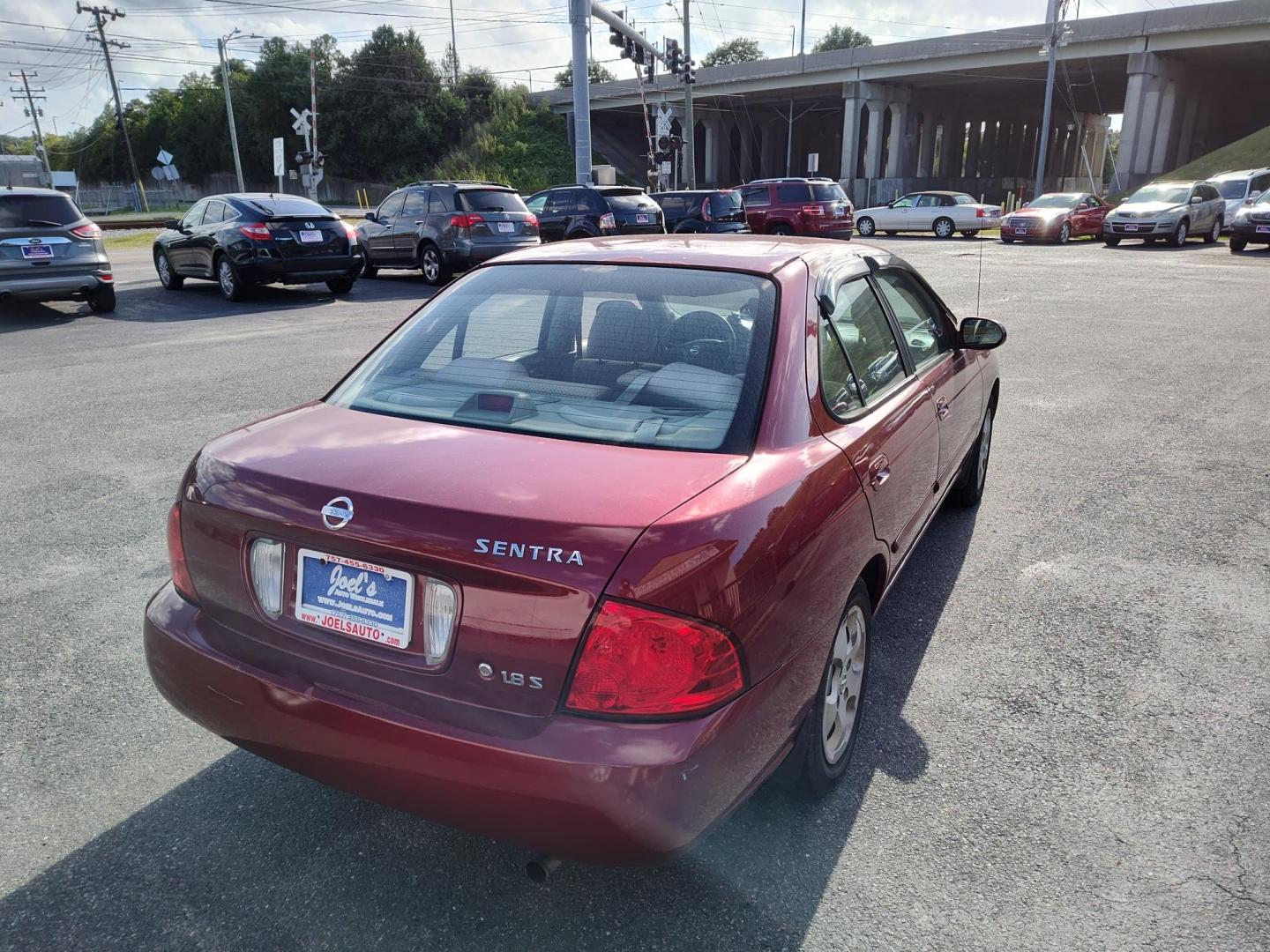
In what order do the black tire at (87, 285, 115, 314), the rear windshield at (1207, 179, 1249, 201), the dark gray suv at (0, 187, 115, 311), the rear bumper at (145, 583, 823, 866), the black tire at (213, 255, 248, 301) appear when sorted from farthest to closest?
the rear windshield at (1207, 179, 1249, 201) < the black tire at (213, 255, 248, 301) < the black tire at (87, 285, 115, 314) < the dark gray suv at (0, 187, 115, 311) < the rear bumper at (145, 583, 823, 866)

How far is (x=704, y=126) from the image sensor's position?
225 ft

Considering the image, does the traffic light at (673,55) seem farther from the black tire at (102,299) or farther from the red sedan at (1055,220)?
the black tire at (102,299)

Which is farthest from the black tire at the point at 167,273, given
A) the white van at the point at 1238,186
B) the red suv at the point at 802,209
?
the white van at the point at 1238,186

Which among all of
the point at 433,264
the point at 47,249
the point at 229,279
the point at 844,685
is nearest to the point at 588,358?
the point at 844,685

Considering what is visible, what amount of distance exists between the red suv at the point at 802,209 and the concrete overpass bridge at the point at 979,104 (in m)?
17.0

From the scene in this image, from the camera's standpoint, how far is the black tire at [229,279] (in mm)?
14039

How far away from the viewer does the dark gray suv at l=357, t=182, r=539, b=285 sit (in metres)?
15.8

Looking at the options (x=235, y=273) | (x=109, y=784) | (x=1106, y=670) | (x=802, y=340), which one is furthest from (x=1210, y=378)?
(x=235, y=273)

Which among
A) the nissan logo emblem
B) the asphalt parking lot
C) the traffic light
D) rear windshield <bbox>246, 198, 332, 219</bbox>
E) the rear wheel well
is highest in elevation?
the traffic light

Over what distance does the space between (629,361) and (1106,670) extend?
7.20 ft

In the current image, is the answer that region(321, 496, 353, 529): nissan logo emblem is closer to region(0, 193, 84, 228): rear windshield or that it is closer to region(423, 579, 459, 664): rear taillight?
region(423, 579, 459, 664): rear taillight

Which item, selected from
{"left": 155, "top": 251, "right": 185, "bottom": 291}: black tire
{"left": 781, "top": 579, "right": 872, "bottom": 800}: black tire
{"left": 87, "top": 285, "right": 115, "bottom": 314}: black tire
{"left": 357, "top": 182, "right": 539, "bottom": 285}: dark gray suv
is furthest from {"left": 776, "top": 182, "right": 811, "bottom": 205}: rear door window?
{"left": 781, "top": 579, "right": 872, "bottom": 800}: black tire

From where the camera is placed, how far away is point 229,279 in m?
14.3

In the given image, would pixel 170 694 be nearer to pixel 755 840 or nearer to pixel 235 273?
pixel 755 840
